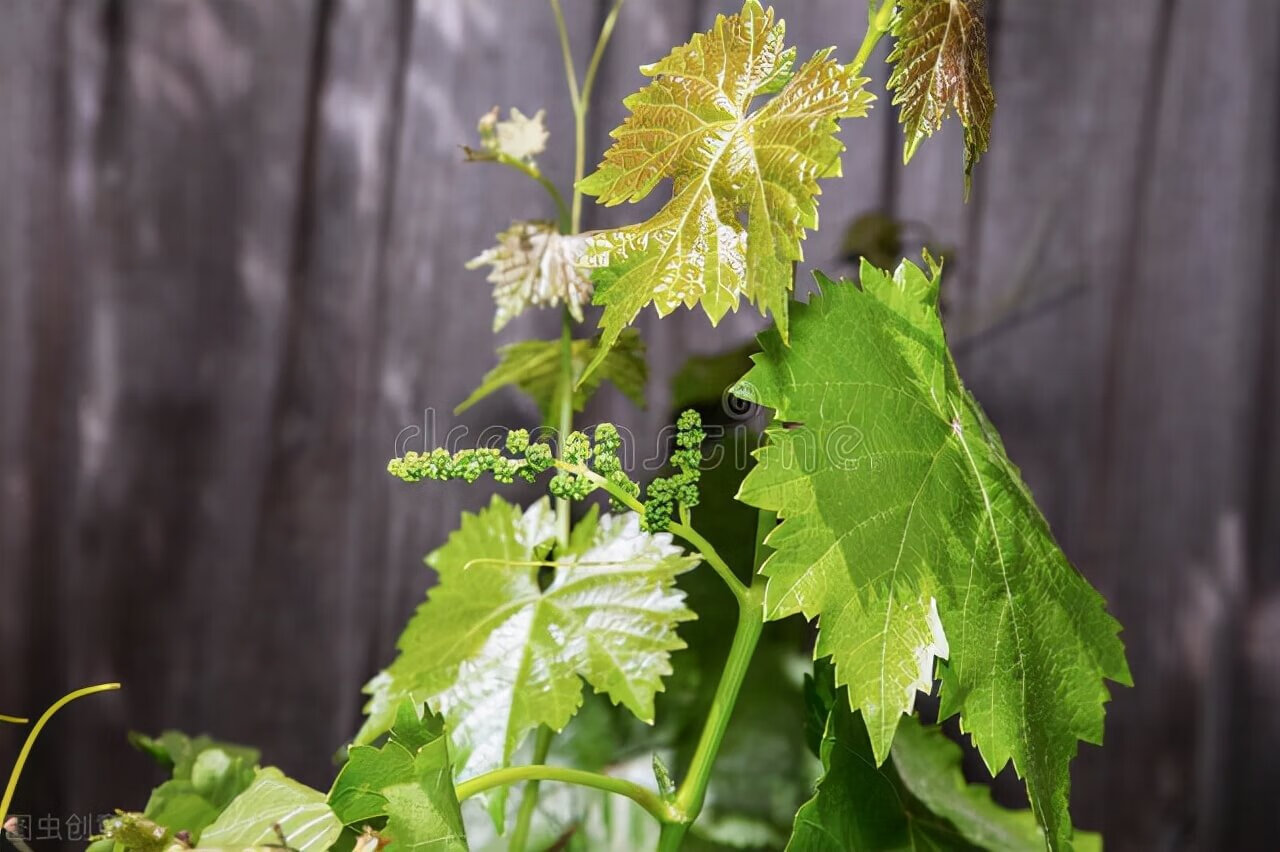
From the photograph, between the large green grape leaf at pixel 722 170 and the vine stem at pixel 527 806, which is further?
the vine stem at pixel 527 806

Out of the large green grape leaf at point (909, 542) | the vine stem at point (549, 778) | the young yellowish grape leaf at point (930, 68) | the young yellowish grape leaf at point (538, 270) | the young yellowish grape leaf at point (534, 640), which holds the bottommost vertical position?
the vine stem at point (549, 778)

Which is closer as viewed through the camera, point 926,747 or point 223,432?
point 926,747

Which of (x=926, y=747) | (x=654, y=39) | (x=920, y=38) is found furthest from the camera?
(x=654, y=39)

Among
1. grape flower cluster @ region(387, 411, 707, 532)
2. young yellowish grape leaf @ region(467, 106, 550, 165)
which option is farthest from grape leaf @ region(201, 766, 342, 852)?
young yellowish grape leaf @ region(467, 106, 550, 165)

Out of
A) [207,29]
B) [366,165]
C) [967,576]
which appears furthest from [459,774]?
[207,29]

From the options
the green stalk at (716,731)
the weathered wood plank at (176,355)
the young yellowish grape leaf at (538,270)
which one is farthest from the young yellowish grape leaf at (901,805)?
the weathered wood plank at (176,355)

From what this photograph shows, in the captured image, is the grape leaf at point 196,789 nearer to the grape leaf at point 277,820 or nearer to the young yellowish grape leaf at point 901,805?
the grape leaf at point 277,820

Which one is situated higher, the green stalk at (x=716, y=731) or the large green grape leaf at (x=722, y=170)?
the large green grape leaf at (x=722, y=170)

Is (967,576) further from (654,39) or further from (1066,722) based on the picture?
(654,39)
